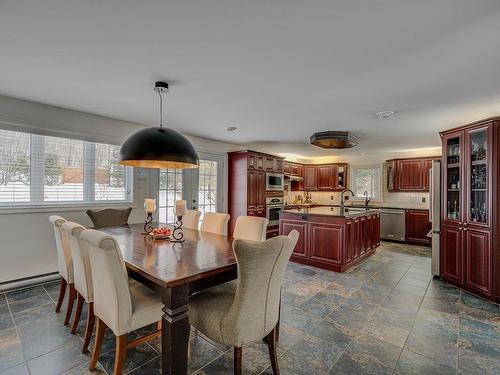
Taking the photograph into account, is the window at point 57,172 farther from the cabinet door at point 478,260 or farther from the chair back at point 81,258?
the cabinet door at point 478,260

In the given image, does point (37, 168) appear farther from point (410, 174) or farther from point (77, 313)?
point (410, 174)

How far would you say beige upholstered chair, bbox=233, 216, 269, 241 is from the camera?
2.57m

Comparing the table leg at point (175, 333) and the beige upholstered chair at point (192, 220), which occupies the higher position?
the beige upholstered chair at point (192, 220)

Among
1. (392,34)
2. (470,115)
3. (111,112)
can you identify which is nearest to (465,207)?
(470,115)

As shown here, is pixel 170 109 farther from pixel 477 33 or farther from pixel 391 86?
pixel 477 33

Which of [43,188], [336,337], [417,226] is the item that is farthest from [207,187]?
[417,226]

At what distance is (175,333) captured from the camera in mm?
1486

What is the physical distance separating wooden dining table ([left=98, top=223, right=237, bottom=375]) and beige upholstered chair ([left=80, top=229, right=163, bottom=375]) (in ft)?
0.46

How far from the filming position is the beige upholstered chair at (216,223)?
3.04 meters

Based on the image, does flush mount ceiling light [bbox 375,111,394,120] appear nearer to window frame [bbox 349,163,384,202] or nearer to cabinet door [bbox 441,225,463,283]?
cabinet door [bbox 441,225,463,283]

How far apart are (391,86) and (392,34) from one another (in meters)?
0.98

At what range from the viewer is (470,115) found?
351 centimetres

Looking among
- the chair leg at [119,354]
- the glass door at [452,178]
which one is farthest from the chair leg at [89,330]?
the glass door at [452,178]

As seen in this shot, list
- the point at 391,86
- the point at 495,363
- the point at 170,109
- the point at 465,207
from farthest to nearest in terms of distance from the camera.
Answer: the point at 170,109
the point at 465,207
the point at 391,86
the point at 495,363
